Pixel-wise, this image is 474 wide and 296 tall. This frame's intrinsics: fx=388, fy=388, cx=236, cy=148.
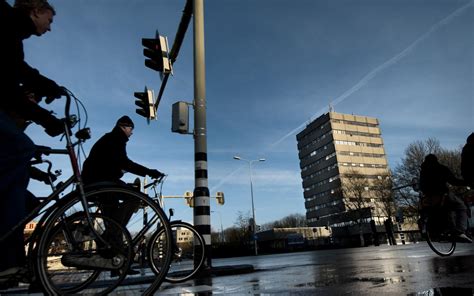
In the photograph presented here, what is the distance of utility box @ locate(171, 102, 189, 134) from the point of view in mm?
8625

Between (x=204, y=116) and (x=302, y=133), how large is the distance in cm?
11574

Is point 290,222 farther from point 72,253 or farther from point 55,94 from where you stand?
point 55,94

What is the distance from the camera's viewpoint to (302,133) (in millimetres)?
122688

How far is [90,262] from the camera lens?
2971 mm

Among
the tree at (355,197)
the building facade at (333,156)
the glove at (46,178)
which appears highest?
the building facade at (333,156)

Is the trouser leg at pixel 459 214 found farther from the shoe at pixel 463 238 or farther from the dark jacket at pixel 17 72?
the dark jacket at pixel 17 72

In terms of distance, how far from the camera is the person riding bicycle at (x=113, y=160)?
421cm

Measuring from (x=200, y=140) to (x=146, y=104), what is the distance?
1.79m

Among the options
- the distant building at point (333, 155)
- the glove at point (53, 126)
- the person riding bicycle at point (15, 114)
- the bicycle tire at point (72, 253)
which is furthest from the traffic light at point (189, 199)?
the distant building at point (333, 155)

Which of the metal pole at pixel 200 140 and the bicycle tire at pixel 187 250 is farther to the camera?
the metal pole at pixel 200 140

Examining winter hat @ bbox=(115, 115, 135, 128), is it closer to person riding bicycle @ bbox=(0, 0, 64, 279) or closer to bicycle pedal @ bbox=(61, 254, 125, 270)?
person riding bicycle @ bbox=(0, 0, 64, 279)

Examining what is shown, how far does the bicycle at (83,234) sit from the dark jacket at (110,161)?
112cm

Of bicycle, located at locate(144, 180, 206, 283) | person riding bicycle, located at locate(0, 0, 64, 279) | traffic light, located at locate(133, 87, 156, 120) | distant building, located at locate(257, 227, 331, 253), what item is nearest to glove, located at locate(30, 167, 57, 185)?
person riding bicycle, located at locate(0, 0, 64, 279)

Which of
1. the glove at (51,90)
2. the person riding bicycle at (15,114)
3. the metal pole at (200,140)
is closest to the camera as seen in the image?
the person riding bicycle at (15,114)
